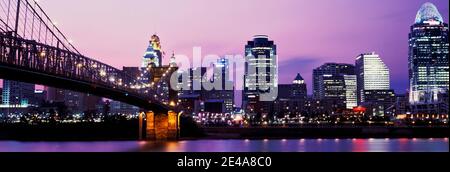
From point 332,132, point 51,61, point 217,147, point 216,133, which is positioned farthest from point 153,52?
point 51,61

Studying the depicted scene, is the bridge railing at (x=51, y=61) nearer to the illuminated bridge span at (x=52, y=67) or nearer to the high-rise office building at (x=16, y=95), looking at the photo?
the illuminated bridge span at (x=52, y=67)

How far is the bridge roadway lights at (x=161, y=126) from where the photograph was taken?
71.1 m

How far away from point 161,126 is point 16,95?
106131 millimetres

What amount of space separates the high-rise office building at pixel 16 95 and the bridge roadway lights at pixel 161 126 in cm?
9910

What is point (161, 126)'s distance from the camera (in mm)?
71812

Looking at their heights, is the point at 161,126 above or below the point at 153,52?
below

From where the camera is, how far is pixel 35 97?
562ft

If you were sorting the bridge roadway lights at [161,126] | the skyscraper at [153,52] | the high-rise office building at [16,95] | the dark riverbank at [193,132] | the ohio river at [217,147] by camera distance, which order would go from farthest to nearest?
1. the high-rise office building at [16,95]
2. the skyscraper at [153,52]
3. the dark riverbank at [193,132]
4. the bridge roadway lights at [161,126]
5. the ohio river at [217,147]

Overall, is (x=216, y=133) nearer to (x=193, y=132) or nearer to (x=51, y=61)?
(x=193, y=132)

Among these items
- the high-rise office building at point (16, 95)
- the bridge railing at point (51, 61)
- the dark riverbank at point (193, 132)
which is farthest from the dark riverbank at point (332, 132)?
the high-rise office building at point (16, 95)

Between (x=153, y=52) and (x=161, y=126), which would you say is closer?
(x=161, y=126)

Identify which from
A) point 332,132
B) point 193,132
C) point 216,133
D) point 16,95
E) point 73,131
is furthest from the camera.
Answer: point 16,95
